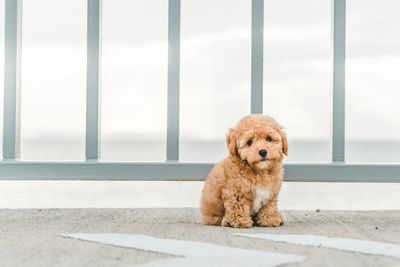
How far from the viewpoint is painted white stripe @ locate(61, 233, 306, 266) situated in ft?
3.68

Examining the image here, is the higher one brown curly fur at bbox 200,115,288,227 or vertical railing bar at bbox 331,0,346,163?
vertical railing bar at bbox 331,0,346,163

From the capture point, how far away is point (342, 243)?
1392 mm

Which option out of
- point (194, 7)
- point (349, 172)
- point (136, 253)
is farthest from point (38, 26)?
point (136, 253)

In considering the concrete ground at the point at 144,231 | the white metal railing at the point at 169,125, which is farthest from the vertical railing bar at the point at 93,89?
the concrete ground at the point at 144,231

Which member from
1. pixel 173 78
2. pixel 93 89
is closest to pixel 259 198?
pixel 173 78

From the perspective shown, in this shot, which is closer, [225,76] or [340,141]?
[340,141]

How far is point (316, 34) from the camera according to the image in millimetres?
4203

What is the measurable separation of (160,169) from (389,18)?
2206mm

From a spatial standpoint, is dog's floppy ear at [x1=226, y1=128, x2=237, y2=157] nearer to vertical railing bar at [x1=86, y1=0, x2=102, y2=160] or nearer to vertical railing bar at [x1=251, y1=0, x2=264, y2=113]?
vertical railing bar at [x1=251, y1=0, x2=264, y2=113]

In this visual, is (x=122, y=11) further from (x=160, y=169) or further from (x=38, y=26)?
(x=160, y=169)

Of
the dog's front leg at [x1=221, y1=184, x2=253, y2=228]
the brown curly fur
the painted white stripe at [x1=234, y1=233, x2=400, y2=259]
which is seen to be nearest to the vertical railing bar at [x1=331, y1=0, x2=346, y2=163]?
the brown curly fur

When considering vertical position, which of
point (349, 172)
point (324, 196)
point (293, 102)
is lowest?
point (324, 196)

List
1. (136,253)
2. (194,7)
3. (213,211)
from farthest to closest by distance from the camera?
(194,7), (213,211), (136,253)

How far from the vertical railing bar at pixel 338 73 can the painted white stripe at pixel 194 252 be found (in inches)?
43.8
